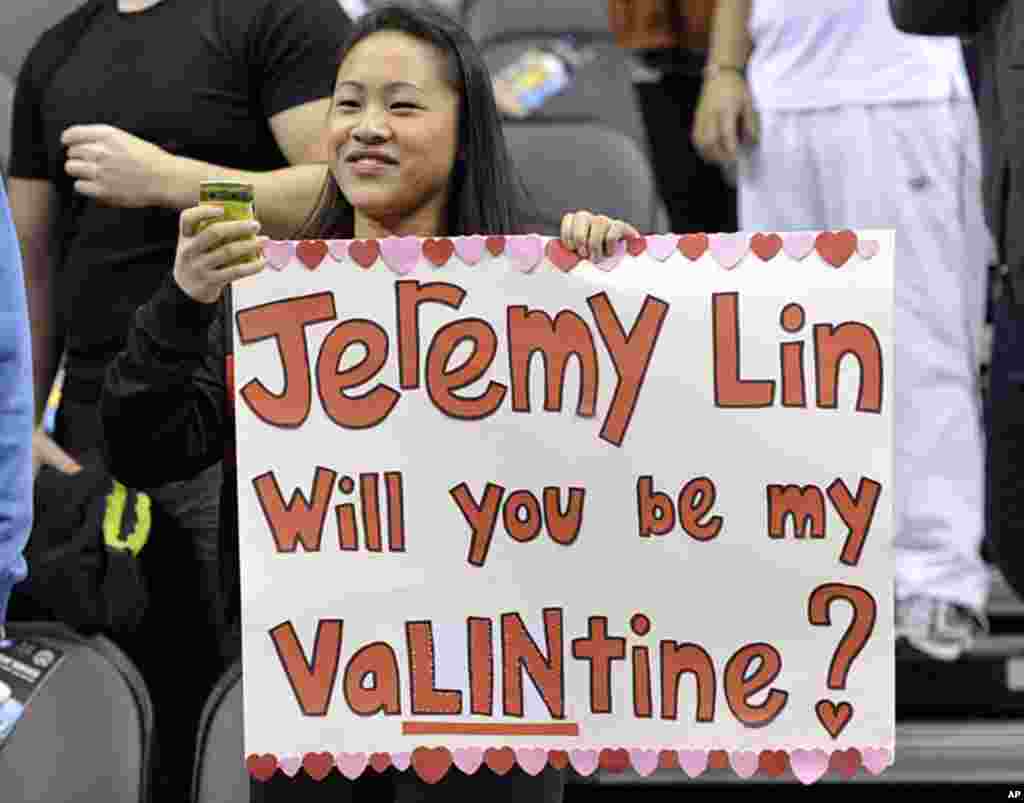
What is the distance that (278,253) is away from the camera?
2209 millimetres

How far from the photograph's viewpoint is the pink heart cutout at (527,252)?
2.19 metres

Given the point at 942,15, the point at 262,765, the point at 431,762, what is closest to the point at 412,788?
the point at 431,762

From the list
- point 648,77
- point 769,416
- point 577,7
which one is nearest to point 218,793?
point 769,416

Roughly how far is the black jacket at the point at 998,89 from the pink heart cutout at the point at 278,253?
92cm

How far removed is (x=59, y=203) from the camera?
293 centimetres

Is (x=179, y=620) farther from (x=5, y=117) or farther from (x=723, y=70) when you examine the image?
(x=723, y=70)

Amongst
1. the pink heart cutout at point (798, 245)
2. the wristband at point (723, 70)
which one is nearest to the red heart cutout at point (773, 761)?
the pink heart cutout at point (798, 245)

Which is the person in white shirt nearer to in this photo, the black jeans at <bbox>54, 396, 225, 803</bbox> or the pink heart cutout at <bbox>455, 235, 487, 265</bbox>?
the black jeans at <bbox>54, 396, 225, 803</bbox>

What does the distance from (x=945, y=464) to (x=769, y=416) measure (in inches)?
53.1

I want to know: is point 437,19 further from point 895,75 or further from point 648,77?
point 648,77

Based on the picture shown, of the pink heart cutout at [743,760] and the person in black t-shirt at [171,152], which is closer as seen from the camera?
the pink heart cutout at [743,760]

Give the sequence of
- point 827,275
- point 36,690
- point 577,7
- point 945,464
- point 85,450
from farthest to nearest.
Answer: point 577,7 → point 945,464 → point 85,450 → point 36,690 → point 827,275

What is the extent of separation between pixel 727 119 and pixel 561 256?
146cm

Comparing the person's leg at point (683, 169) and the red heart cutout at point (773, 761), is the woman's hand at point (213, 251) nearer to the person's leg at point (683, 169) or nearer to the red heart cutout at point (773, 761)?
the red heart cutout at point (773, 761)
